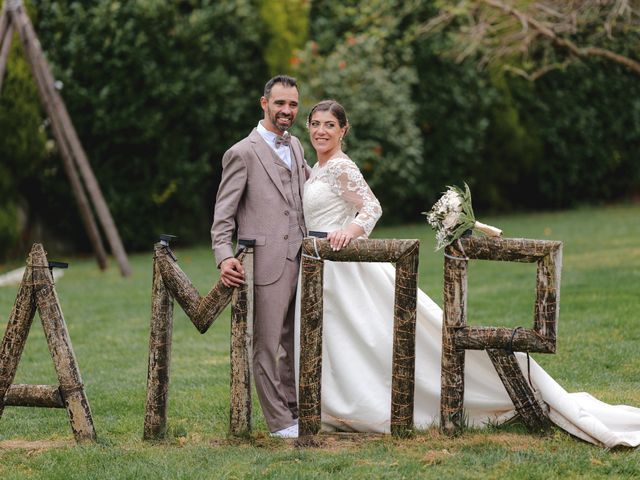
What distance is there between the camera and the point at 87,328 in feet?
32.1

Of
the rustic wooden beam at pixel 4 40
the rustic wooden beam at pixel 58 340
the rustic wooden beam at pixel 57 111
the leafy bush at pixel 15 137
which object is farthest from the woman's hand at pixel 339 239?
the leafy bush at pixel 15 137

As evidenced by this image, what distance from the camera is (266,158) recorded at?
5.57m

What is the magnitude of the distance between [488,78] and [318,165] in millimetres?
15905

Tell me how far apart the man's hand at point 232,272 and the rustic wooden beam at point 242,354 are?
28 mm

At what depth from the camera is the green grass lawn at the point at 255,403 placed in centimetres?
490

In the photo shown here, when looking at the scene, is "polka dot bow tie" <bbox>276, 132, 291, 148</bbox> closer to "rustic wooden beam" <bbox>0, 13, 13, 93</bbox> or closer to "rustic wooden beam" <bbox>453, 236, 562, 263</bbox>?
"rustic wooden beam" <bbox>453, 236, 562, 263</bbox>

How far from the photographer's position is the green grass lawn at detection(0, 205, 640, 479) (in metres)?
4.90

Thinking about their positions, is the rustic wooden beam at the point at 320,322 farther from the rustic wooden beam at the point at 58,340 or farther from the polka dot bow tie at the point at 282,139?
the rustic wooden beam at the point at 58,340

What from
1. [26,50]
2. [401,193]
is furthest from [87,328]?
[401,193]

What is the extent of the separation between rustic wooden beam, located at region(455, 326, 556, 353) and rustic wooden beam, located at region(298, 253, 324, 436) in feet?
2.40

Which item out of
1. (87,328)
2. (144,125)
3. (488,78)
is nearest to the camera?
(87,328)

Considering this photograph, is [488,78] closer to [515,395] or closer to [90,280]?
[90,280]

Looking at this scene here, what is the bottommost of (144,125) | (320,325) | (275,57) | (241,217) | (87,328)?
(87,328)

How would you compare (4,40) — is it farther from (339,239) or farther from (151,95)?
(339,239)
